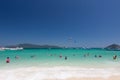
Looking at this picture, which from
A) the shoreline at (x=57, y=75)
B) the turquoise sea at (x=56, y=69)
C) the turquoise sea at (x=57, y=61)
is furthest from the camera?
the turquoise sea at (x=57, y=61)

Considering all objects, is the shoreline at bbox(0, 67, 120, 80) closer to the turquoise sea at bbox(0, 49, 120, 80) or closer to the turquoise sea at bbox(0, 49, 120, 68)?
the turquoise sea at bbox(0, 49, 120, 80)

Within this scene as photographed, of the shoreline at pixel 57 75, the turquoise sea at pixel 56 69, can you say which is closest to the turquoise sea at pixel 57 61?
the turquoise sea at pixel 56 69

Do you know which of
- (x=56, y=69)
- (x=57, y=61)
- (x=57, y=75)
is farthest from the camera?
(x=57, y=61)

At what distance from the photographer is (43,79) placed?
35.6ft

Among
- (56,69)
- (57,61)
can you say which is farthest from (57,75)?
(57,61)

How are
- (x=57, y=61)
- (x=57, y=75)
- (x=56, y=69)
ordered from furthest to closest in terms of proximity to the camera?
(x=57, y=61) < (x=56, y=69) < (x=57, y=75)

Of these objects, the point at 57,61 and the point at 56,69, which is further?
the point at 57,61

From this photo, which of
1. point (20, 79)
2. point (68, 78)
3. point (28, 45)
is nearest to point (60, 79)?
point (68, 78)

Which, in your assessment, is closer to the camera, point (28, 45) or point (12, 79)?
point (12, 79)

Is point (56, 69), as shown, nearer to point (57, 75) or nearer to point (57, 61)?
point (57, 75)

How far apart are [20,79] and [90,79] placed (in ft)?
13.3

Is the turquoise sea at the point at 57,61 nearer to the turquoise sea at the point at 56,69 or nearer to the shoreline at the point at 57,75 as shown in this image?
the turquoise sea at the point at 56,69

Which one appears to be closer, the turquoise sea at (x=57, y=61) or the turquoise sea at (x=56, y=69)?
the turquoise sea at (x=56, y=69)

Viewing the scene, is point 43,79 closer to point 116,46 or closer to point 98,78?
point 98,78
